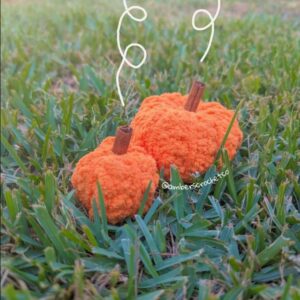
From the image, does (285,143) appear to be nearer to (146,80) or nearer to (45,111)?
(146,80)

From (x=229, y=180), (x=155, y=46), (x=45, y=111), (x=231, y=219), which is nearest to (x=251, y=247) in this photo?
(x=231, y=219)

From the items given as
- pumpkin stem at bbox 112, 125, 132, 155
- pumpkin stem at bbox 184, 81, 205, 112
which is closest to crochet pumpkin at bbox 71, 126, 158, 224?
pumpkin stem at bbox 112, 125, 132, 155

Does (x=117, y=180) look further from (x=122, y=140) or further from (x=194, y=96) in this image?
(x=194, y=96)

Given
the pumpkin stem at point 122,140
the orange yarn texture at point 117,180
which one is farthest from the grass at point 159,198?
the pumpkin stem at point 122,140

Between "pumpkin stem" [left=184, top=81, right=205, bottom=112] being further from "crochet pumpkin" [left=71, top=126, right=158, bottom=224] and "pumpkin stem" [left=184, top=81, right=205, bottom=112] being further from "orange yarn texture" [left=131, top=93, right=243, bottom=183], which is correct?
"crochet pumpkin" [left=71, top=126, right=158, bottom=224]

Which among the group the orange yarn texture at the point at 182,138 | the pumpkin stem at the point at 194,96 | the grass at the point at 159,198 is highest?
the pumpkin stem at the point at 194,96

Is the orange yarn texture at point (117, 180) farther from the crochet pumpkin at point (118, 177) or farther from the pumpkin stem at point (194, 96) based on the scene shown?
the pumpkin stem at point (194, 96)

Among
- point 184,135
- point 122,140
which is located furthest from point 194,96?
point 122,140
